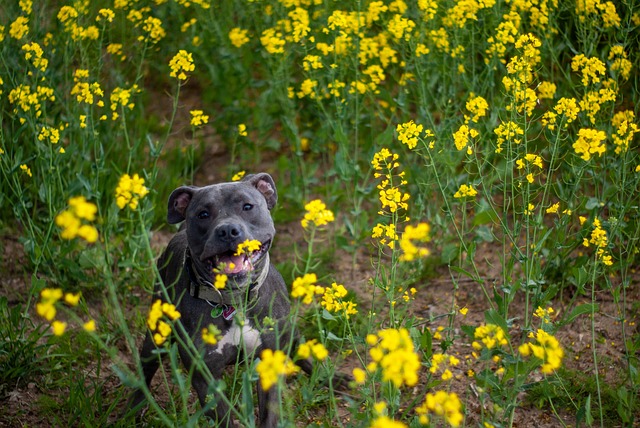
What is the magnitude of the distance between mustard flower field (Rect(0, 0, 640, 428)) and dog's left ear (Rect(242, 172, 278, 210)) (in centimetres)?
29

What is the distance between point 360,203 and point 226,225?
2.22m

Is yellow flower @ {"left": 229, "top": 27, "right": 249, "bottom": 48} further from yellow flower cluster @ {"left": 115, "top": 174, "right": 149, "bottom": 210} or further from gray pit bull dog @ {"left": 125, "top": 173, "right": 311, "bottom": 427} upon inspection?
yellow flower cluster @ {"left": 115, "top": 174, "right": 149, "bottom": 210}

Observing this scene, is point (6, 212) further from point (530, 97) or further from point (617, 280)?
point (617, 280)

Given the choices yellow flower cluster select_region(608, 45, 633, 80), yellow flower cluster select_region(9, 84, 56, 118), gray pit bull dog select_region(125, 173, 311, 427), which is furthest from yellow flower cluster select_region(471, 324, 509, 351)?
yellow flower cluster select_region(9, 84, 56, 118)

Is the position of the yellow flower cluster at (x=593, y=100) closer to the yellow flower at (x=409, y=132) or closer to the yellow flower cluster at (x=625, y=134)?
the yellow flower cluster at (x=625, y=134)

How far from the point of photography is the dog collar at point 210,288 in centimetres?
362

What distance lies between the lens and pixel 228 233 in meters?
3.50

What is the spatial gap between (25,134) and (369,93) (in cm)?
244

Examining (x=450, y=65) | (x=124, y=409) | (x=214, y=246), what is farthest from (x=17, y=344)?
(x=450, y=65)

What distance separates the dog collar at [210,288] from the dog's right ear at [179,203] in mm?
301

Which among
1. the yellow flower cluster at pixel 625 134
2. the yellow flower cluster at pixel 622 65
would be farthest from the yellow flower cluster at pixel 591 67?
the yellow flower cluster at pixel 622 65

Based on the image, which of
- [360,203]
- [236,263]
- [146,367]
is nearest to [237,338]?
[236,263]

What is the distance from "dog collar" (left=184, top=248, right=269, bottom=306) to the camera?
11.9ft

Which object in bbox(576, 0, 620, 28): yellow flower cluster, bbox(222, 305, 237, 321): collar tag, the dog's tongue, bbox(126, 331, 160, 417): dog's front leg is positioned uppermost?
bbox(576, 0, 620, 28): yellow flower cluster
